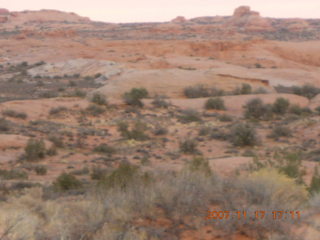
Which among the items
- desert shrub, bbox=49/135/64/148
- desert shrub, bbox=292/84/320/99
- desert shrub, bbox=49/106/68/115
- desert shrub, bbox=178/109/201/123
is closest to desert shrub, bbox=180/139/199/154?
desert shrub, bbox=49/135/64/148

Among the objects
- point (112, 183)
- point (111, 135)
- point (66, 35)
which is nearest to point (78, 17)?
point (66, 35)

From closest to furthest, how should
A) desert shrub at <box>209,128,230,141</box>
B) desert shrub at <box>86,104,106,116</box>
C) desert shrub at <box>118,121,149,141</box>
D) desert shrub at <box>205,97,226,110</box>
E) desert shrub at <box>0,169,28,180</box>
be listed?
desert shrub at <box>0,169,28,180</box> < desert shrub at <box>118,121,149,141</box> < desert shrub at <box>209,128,230,141</box> < desert shrub at <box>86,104,106,116</box> < desert shrub at <box>205,97,226,110</box>

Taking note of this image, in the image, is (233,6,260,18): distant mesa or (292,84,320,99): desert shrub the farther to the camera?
(233,6,260,18): distant mesa

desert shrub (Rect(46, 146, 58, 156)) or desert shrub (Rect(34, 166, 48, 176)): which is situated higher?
desert shrub (Rect(34, 166, 48, 176))

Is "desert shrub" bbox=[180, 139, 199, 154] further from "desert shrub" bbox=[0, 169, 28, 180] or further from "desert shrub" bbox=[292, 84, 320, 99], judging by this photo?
"desert shrub" bbox=[292, 84, 320, 99]

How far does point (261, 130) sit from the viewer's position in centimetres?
1823

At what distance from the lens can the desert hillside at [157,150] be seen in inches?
196

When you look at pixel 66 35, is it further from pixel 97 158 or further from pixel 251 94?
pixel 97 158

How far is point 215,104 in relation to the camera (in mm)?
22297

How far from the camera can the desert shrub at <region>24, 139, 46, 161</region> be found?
12359mm

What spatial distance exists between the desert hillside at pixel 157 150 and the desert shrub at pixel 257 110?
2.1 inches

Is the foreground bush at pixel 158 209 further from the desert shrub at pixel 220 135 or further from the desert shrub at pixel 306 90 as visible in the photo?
the desert shrub at pixel 306 90
